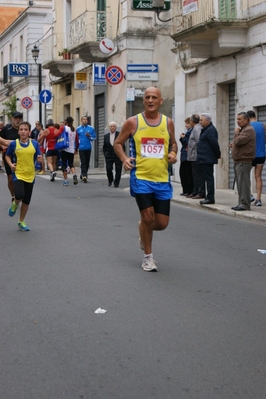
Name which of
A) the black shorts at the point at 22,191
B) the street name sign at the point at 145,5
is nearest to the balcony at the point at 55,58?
the street name sign at the point at 145,5

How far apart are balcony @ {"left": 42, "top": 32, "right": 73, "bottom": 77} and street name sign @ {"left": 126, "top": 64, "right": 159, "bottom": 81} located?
11.9 metres

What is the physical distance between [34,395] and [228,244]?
21.9 ft

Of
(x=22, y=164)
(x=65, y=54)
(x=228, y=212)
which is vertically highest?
(x=65, y=54)

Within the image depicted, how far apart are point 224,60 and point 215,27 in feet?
5.76

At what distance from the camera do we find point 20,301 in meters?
7.00

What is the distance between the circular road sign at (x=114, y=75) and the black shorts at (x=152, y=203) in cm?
1769

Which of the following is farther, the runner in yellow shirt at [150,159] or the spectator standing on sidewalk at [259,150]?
the spectator standing on sidewalk at [259,150]

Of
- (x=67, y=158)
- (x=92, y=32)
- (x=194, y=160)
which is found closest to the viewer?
(x=194, y=160)

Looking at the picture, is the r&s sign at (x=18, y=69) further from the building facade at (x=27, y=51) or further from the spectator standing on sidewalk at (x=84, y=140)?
the spectator standing on sidewalk at (x=84, y=140)

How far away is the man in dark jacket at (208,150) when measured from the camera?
16.3 metres

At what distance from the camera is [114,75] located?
26062 mm

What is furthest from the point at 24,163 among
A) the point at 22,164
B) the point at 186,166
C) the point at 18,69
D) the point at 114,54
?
the point at 18,69

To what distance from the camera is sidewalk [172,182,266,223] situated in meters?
14.5

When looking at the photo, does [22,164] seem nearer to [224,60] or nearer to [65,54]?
[224,60]
